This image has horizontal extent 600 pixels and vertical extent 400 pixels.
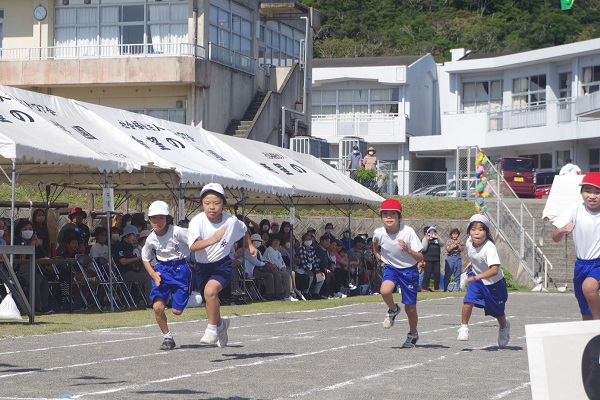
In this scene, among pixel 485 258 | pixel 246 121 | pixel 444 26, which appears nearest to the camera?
pixel 485 258

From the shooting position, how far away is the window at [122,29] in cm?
4044

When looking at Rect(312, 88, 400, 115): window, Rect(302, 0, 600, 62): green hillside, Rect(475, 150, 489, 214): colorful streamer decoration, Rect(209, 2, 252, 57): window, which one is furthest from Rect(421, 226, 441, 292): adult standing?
Rect(302, 0, 600, 62): green hillside

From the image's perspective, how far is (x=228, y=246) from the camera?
12430mm

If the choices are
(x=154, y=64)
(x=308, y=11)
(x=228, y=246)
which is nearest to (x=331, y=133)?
(x=308, y=11)

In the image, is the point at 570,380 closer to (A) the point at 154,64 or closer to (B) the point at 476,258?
(B) the point at 476,258

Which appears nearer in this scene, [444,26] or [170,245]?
[170,245]

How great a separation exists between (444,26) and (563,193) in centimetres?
5462

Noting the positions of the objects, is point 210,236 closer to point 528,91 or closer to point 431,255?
point 431,255

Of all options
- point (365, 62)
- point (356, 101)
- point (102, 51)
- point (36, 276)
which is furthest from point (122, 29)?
point (365, 62)

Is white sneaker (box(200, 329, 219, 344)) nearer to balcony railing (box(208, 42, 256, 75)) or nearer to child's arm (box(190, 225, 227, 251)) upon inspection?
child's arm (box(190, 225, 227, 251))

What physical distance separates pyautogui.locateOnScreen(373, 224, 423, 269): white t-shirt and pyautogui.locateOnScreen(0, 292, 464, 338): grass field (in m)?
4.75

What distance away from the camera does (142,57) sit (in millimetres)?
39438

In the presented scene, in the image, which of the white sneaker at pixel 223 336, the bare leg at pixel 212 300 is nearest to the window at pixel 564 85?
the white sneaker at pixel 223 336

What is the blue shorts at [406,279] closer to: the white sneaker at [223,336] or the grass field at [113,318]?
the white sneaker at [223,336]
